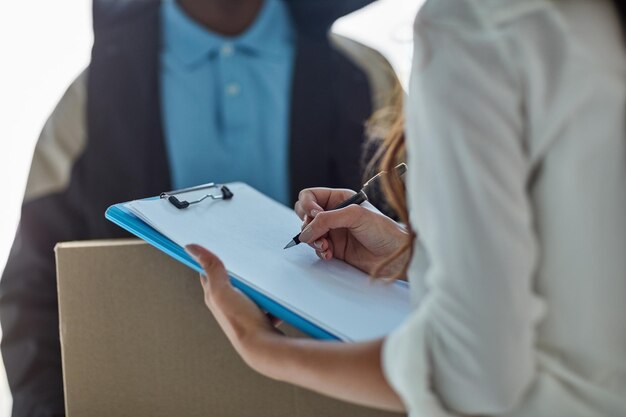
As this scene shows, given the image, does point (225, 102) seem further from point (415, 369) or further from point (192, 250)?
point (415, 369)

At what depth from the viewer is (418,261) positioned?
1.44 feet

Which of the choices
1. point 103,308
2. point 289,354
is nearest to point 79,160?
point 103,308

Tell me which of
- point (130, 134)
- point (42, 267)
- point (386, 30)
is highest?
point (386, 30)

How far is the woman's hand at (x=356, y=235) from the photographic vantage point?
69cm

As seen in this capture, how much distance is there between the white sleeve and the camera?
14.1 inches

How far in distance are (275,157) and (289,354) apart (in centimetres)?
62

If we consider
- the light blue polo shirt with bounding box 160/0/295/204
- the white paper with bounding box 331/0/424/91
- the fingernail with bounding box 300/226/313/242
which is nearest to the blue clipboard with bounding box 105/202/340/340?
the fingernail with bounding box 300/226/313/242

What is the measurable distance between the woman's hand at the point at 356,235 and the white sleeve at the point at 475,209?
303mm

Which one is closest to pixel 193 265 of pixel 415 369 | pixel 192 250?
pixel 192 250

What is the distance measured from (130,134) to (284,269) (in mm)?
529

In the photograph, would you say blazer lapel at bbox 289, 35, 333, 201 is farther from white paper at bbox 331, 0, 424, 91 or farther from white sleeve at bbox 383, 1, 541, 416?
white sleeve at bbox 383, 1, 541, 416

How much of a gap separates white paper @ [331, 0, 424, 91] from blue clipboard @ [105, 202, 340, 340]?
598mm

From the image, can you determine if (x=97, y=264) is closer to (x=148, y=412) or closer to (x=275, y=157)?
(x=148, y=412)

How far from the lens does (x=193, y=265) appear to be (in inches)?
23.0
